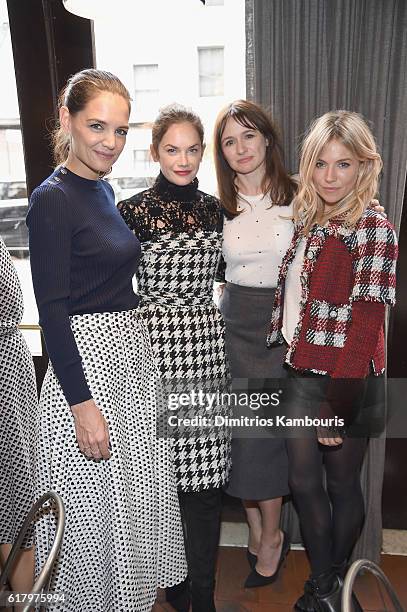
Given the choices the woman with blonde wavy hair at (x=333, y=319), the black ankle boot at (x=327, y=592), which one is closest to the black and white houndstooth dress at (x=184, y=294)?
the woman with blonde wavy hair at (x=333, y=319)

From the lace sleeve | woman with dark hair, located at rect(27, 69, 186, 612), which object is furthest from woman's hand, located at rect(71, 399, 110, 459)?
the lace sleeve

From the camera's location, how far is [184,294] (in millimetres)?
1608

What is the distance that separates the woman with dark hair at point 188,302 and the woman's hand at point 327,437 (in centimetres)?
30

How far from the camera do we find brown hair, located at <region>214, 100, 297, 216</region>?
5.35 feet

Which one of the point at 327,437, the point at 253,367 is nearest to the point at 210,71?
the point at 253,367

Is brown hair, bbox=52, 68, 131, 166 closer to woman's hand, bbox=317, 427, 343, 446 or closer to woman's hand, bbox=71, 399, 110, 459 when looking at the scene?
woman's hand, bbox=71, 399, 110, 459

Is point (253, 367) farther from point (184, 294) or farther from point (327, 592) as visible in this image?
point (327, 592)

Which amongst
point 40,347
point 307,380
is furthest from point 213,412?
point 40,347

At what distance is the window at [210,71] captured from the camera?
1.90 meters

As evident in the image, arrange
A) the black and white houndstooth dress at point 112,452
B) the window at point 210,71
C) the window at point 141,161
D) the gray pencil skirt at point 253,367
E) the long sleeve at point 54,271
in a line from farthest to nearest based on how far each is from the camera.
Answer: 1. the window at point 141,161
2. the window at point 210,71
3. the gray pencil skirt at point 253,367
4. the black and white houndstooth dress at point 112,452
5. the long sleeve at point 54,271

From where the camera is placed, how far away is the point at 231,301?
1786mm

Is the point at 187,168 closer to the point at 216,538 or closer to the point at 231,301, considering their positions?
the point at 231,301

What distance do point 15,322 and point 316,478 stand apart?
40.3 inches

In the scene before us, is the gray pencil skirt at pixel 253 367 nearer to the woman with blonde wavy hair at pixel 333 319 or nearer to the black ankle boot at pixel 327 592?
the woman with blonde wavy hair at pixel 333 319
